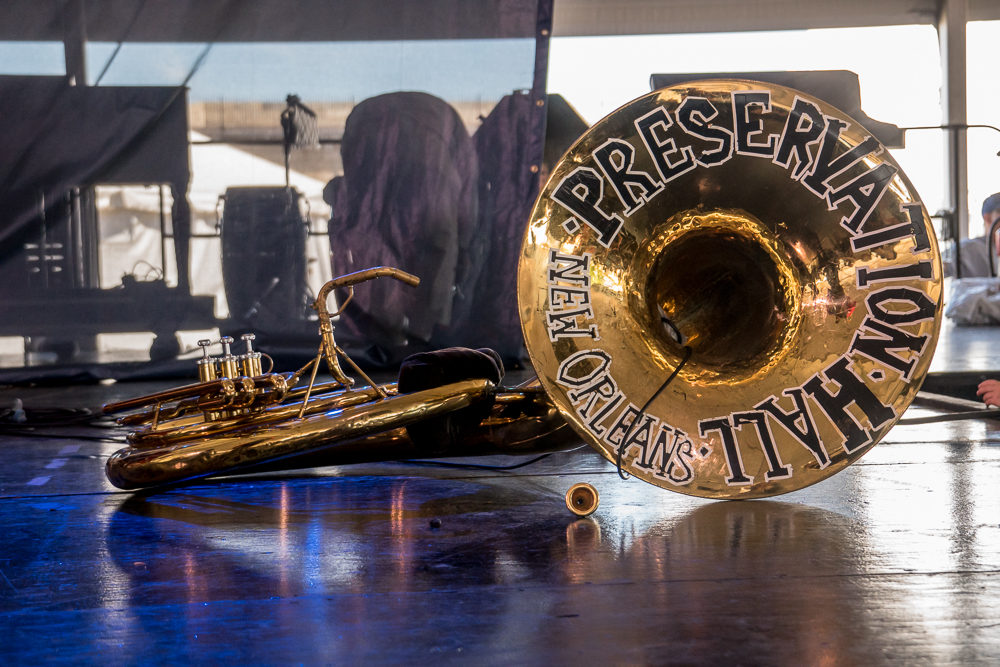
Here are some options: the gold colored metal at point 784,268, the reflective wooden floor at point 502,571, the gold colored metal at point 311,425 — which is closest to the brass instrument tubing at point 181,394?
the gold colored metal at point 311,425

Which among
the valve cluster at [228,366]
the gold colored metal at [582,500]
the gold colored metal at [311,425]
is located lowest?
the gold colored metal at [582,500]

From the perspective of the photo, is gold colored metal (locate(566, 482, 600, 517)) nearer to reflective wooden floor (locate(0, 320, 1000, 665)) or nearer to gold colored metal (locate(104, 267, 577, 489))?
reflective wooden floor (locate(0, 320, 1000, 665))

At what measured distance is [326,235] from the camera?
3.60m

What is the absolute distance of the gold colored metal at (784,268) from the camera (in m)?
1.19

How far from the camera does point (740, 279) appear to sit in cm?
128

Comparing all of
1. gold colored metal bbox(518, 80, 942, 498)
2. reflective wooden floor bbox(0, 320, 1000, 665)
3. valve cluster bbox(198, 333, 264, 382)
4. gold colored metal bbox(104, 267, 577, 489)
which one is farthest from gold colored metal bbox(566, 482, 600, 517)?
valve cluster bbox(198, 333, 264, 382)

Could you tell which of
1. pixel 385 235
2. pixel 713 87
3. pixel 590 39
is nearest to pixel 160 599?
pixel 713 87

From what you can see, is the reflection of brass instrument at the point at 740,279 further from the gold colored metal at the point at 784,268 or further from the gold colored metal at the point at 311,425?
the gold colored metal at the point at 311,425

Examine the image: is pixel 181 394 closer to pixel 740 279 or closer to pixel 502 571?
pixel 502 571

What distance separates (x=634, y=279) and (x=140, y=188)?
2.86 m

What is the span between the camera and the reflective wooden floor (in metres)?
0.86

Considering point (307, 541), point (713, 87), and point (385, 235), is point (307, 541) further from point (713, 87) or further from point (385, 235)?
point (385, 235)

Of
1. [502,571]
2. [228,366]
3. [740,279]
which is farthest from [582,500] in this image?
[228,366]

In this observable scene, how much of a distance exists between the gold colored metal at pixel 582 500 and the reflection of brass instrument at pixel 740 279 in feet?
0.35
